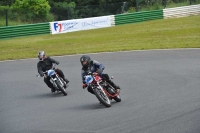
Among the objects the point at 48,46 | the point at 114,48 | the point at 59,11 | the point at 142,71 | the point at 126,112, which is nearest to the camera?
the point at 126,112

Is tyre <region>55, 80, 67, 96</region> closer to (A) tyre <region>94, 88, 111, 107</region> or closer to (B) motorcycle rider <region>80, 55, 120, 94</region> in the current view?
(B) motorcycle rider <region>80, 55, 120, 94</region>

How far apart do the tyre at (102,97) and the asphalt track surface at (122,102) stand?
18 centimetres

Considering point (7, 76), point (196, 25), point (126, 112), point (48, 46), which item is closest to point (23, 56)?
point (48, 46)

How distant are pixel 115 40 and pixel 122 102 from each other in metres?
19.5

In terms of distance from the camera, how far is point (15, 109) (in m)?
14.4

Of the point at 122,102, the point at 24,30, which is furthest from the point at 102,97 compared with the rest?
the point at 24,30

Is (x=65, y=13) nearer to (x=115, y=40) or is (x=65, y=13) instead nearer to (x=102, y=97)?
(x=115, y=40)

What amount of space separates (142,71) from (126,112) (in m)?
7.72

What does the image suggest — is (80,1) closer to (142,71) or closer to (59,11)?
(59,11)

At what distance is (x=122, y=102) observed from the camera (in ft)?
45.5

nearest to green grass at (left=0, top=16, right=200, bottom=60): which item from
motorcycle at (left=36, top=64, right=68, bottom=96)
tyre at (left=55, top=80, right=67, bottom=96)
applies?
motorcycle at (left=36, top=64, right=68, bottom=96)

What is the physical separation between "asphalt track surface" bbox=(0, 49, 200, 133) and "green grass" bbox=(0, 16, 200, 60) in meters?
4.69

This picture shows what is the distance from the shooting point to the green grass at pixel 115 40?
28922mm

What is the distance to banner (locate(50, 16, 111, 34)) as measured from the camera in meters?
39.5
